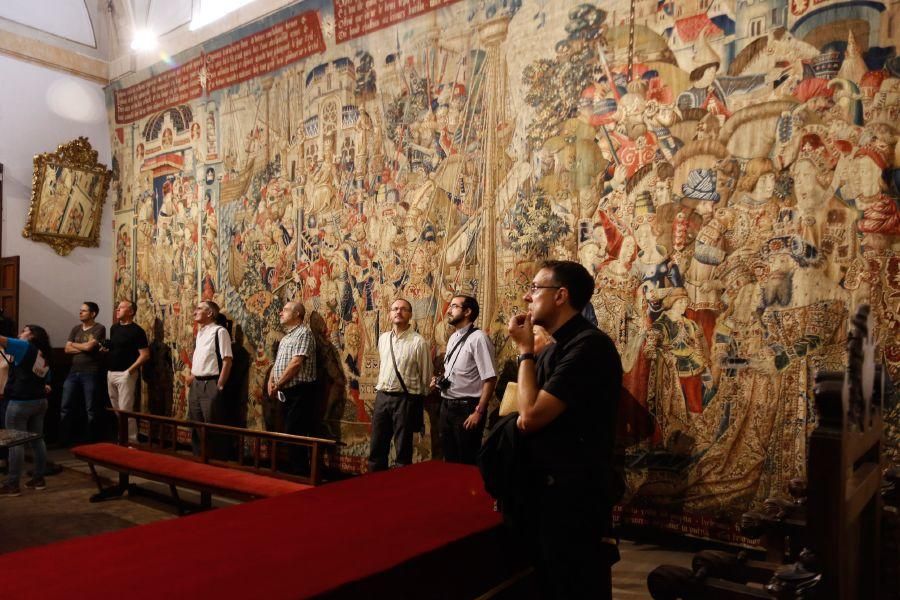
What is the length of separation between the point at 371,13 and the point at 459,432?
479 centimetres

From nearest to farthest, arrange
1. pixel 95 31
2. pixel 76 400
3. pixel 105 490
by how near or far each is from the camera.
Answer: pixel 105 490
pixel 76 400
pixel 95 31

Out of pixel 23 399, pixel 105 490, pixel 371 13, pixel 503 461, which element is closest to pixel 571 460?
pixel 503 461

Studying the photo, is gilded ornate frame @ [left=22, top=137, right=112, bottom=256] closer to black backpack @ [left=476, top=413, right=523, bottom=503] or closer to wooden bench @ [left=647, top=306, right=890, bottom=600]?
black backpack @ [left=476, top=413, right=523, bottom=503]

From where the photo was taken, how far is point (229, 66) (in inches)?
348

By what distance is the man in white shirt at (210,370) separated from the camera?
800 cm

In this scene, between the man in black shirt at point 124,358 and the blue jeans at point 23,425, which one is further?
the man in black shirt at point 124,358

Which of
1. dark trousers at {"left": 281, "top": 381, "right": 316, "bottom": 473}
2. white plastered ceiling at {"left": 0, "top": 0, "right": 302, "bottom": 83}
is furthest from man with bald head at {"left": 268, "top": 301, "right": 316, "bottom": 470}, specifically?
white plastered ceiling at {"left": 0, "top": 0, "right": 302, "bottom": 83}

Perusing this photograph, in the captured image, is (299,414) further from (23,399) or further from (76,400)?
(76,400)

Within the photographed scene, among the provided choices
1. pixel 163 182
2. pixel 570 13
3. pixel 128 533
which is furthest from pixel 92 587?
pixel 163 182

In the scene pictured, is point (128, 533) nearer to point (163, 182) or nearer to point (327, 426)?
point (327, 426)

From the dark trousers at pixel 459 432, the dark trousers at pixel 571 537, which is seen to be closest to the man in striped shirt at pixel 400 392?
the dark trousers at pixel 459 432

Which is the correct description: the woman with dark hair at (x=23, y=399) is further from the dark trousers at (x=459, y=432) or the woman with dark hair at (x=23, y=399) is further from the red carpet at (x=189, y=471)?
the dark trousers at (x=459, y=432)

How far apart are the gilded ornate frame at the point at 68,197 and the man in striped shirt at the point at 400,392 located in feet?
21.6

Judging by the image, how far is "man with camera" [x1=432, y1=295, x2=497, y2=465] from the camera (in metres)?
5.63
